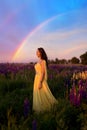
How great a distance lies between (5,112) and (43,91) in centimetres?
→ 168

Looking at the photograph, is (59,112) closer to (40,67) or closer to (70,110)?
(70,110)

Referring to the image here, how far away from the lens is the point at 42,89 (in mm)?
10438

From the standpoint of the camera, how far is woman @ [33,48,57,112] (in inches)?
404

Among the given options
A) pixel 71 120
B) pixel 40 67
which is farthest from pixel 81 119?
pixel 40 67

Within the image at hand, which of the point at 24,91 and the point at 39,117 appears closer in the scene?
the point at 39,117

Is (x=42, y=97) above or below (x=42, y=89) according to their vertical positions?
below

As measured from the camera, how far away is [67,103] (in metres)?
10.0

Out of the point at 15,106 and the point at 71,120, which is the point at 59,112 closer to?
the point at 71,120

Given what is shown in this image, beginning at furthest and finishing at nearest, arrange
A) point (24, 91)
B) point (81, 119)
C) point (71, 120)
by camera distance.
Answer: point (24, 91), point (71, 120), point (81, 119)

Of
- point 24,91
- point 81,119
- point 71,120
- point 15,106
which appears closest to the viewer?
point 81,119

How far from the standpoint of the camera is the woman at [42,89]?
33.7ft

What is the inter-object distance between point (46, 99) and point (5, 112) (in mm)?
1703

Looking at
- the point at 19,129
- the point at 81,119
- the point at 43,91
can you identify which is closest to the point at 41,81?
the point at 43,91

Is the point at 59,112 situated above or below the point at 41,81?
below
